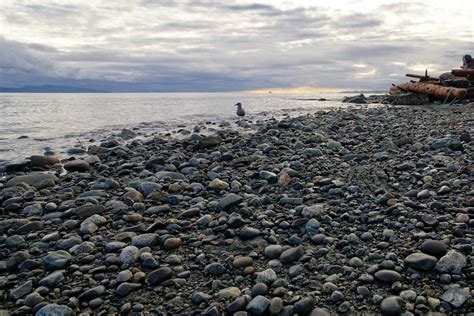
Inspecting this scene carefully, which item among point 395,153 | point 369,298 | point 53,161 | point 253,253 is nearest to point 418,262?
point 369,298

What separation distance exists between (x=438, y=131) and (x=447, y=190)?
17.2 feet

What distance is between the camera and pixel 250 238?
13.5ft

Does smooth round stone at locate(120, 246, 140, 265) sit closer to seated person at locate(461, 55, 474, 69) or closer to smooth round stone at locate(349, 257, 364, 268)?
smooth round stone at locate(349, 257, 364, 268)

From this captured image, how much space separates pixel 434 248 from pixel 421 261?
291 mm

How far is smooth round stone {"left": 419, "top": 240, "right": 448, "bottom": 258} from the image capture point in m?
3.39

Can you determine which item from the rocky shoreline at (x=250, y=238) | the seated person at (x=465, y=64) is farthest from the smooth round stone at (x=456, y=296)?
the seated person at (x=465, y=64)

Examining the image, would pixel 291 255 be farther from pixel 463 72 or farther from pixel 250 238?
pixel 463 72

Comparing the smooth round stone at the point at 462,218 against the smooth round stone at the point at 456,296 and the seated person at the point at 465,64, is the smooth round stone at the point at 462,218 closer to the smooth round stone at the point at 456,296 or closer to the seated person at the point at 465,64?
the smooth round stone at the point at 456,296

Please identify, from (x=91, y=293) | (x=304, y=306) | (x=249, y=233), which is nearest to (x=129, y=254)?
(x=91, y=293)

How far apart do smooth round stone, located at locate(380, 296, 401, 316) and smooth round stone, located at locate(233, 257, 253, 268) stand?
4.15ft

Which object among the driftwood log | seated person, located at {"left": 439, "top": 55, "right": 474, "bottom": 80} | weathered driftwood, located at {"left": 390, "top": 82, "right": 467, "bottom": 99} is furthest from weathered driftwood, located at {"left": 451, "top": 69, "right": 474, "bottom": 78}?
seated person, located at {"left": 439, "top": 55, "right": 474, "bottom": 80}

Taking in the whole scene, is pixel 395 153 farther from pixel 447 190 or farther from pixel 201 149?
pixel 201 149

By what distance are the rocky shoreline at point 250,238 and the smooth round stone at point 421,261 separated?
1cm

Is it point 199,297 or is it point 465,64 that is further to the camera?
point 465,64
